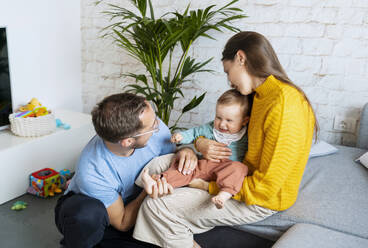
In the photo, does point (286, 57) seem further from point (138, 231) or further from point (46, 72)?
point (46, 72)

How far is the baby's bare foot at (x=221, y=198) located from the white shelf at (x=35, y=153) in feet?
5.52

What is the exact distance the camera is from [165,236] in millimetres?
1582

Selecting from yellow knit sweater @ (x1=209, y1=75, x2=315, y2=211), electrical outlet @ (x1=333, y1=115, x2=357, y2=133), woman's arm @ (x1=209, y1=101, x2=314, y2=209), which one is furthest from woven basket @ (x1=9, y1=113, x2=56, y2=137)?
electrical outlet @ (x1=333, y1=115, x2=357, y2=133)

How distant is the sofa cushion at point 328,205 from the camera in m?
1.61

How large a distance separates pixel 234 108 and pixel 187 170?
1.23ft

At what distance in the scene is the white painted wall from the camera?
9.52 ft

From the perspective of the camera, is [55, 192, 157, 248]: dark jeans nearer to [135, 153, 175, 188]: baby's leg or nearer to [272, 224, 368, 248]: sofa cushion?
[135, 153, 175, 188]: baby's leg

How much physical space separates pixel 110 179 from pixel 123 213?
0.59 ft

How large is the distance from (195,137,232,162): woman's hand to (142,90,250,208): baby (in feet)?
0.08

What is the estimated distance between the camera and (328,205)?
1.71m

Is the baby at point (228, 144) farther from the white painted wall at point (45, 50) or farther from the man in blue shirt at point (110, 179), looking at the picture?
the white painted wall at point (45, 50)

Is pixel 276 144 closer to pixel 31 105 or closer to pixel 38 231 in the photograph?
pixel 38 231

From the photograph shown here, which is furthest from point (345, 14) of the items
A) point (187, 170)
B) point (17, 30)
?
point (17, 30)

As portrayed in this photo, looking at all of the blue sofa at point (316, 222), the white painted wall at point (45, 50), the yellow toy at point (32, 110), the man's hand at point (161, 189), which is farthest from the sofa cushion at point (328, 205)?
the white painted wall at point (45, 50)
